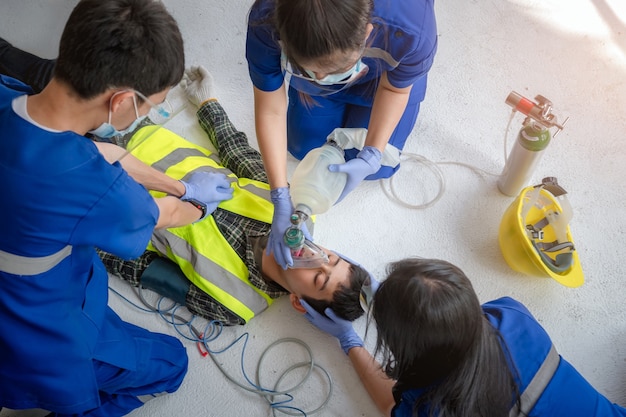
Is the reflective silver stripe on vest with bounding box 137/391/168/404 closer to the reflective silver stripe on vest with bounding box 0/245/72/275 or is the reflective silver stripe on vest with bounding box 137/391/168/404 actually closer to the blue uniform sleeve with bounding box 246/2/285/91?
the reflective silver stripe on vest with bounding box 0/245/72/275

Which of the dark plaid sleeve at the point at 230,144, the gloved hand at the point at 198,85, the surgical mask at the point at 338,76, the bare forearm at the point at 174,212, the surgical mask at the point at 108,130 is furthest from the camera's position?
the gloved hand at the point at 198,85

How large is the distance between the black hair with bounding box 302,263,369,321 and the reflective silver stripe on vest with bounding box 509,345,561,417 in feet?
1.67

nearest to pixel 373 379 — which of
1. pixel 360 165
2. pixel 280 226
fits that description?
pixel 280 226

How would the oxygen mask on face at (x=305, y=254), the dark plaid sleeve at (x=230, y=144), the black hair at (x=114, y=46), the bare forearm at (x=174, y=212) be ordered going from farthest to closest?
1. the dark plaid sleeve at (x=230, y=144)
2. the oxygen mask on face at (x=305, y=254)
3. the bare forearm at (x=174, y=212)
4. the black hair at (x=114, y=46)

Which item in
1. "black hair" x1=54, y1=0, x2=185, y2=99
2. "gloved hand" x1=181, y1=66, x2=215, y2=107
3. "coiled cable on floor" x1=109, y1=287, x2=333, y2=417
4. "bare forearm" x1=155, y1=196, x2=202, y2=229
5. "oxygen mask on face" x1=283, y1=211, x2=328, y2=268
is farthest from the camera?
"gloved hand" x1=181, y1=66, x2=215, y2=107

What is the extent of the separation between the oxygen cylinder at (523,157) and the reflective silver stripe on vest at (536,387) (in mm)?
763

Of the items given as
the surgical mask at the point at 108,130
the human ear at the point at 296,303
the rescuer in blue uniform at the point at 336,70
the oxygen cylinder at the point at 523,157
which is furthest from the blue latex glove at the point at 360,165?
the surgical mask at the point at 108,130

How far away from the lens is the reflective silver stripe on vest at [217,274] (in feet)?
5.08

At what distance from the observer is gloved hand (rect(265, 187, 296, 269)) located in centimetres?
145

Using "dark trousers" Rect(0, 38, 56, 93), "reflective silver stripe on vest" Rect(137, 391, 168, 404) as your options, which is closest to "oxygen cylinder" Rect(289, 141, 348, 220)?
"reflective silver stripe on vest" Rect(137, 391, 168, 404)

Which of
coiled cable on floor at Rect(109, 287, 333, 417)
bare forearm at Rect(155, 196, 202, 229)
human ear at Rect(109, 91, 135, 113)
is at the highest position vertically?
human ear at Rect(109, 91, 135, 113)

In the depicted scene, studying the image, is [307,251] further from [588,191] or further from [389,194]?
[588,191]

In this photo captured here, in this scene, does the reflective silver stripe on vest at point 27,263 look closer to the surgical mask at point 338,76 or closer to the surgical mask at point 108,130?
the surgical mask at point 108,130

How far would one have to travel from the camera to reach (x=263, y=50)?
128 cm
